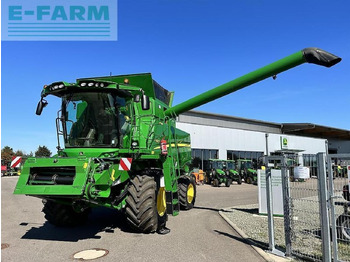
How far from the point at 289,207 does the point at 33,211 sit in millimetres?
9166

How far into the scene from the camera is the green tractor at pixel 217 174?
74.1 ft

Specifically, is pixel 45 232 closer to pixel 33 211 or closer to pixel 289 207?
pixel 33 211

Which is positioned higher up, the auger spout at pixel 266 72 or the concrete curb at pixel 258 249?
the auger spout at pixel 266 72

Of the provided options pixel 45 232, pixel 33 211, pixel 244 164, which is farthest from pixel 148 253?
pixel 244 164

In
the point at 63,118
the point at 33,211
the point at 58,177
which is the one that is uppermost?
the point at 63,118

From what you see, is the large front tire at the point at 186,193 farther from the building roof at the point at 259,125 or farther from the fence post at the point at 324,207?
the building roof at the point at 259,125

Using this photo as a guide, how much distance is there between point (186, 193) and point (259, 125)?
33082 mm

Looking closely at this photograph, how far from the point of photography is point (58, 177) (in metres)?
6.02

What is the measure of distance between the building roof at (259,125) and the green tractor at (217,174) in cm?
711

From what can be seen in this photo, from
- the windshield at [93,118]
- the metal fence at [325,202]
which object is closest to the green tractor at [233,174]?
A: the windshield at [93,118]

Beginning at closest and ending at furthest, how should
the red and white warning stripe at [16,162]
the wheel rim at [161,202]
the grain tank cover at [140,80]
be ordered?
the red and white warning stripe at [16,162], the wheel rim at [161,202], the grain tank cover at [140,80]

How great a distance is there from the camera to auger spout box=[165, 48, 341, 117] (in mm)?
7031

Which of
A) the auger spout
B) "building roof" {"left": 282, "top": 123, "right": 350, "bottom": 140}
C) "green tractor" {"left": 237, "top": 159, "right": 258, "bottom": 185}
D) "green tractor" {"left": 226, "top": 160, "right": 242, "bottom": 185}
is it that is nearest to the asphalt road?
the auger spout

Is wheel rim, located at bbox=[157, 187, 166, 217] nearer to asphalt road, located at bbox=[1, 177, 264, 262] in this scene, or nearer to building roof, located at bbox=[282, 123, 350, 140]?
asphalt road, located at bbox=[1, 177, 264, 262]
